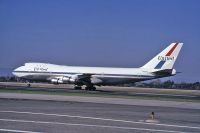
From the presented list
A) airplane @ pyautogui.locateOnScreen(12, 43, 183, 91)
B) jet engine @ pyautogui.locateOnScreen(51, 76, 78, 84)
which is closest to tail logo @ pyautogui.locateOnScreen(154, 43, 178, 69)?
airplane @ pyautogui.locateOnScreen(12, 43, 183, 91)

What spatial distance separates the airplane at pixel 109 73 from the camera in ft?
218

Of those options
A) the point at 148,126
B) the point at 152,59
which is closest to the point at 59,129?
the point at 148,126

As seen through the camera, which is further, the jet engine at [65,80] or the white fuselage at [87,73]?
the jet engine at [65,80]

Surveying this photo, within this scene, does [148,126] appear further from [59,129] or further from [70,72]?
[70,72]

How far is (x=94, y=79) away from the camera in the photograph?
224 ft

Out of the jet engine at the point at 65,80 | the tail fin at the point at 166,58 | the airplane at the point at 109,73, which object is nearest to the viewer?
the airplane at the point at 109,73

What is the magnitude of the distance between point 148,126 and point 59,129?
Result: 4060 millimetres

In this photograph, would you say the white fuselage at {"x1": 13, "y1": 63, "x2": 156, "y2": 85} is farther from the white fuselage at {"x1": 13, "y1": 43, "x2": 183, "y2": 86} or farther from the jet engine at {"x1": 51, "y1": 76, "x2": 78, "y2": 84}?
the jet engine at {"x1": 51, "y1": 76, "x2": 78, "y2": 84}

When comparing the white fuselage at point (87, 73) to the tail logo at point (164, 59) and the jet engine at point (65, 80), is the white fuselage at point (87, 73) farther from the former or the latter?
the tail logo at point (164, 59)

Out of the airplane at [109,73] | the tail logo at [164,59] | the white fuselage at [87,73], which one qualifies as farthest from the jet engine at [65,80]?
the tail logo at [164,59]

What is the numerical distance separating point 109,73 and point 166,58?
384 inches

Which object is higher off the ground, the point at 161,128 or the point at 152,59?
the point at 152,59

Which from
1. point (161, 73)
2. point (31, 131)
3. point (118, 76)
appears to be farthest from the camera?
point (118, 76)

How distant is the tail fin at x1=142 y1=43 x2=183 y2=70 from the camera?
221ft
